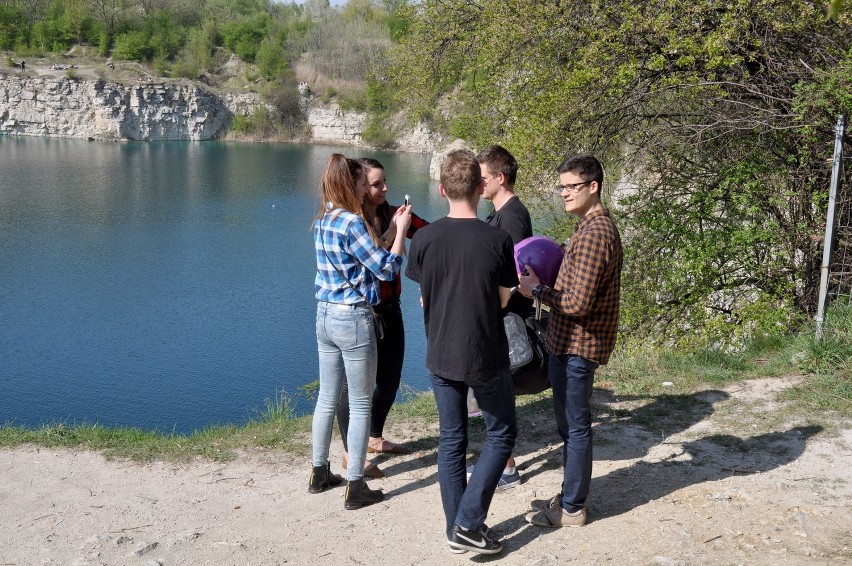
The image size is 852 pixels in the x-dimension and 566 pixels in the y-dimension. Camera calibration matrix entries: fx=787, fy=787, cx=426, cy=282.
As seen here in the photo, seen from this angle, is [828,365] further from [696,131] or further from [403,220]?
[403,220]

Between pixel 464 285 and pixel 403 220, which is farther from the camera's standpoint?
pixel 403 220

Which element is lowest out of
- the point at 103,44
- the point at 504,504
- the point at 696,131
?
the point at 504,504

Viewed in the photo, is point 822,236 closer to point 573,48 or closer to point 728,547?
point 573,48

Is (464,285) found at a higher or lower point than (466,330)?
higher

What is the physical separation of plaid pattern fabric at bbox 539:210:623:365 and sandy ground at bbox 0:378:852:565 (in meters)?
0.86

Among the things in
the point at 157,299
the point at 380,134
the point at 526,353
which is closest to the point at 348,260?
the point at 526,353

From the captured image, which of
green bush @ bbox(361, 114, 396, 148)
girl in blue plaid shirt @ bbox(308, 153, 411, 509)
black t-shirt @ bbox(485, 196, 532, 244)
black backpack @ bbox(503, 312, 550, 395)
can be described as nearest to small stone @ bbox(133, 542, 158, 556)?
girl in blue plaid shirt @ bbox(308, 153, 411, 509)

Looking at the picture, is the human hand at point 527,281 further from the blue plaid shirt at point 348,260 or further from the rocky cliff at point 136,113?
the rocky cliff at point 136,113

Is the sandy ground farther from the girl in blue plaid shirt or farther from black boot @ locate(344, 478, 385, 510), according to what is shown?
the girl in blue plaid shirt

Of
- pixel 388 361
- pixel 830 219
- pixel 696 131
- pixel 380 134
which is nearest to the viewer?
pixel 388 361

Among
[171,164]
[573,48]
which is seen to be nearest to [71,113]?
[171,164]

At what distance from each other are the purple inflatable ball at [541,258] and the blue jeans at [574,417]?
14.3 inches

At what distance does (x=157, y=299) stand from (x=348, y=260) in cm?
1574

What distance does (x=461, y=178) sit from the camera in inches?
121
